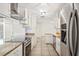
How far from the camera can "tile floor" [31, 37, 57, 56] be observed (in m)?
1.48

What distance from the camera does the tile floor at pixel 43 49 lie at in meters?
1.48

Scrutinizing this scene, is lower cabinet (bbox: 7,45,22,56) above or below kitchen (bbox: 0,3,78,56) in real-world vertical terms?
below

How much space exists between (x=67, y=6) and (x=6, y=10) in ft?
2.28

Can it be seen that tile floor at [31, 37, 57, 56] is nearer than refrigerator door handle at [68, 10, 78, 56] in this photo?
No

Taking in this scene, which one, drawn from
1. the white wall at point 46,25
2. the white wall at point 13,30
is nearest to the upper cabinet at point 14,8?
the white wall at point 13,30

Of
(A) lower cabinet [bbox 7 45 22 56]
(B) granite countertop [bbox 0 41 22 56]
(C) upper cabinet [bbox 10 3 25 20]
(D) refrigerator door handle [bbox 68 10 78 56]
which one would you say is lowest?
(A) lower cabinet [bbox 7 45 22 56]

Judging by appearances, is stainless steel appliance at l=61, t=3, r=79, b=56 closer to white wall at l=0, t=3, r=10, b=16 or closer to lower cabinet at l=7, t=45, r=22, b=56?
lower cabinet at l=7, t=45, r=22, b=56

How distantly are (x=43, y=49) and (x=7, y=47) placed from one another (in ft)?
1.36

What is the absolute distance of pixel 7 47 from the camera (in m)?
1.48

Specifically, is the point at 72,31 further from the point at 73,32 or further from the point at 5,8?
the point at 5,8

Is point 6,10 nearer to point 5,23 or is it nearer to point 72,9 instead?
point 5,23

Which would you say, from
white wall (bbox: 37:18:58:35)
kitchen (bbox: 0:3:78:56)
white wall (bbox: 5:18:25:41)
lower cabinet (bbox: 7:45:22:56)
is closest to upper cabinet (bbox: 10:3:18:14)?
kitchen (bbox: 0:3:78:56)

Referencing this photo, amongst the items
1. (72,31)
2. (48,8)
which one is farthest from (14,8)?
(72,31)

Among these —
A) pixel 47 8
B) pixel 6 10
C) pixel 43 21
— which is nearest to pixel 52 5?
pixel 47 8
